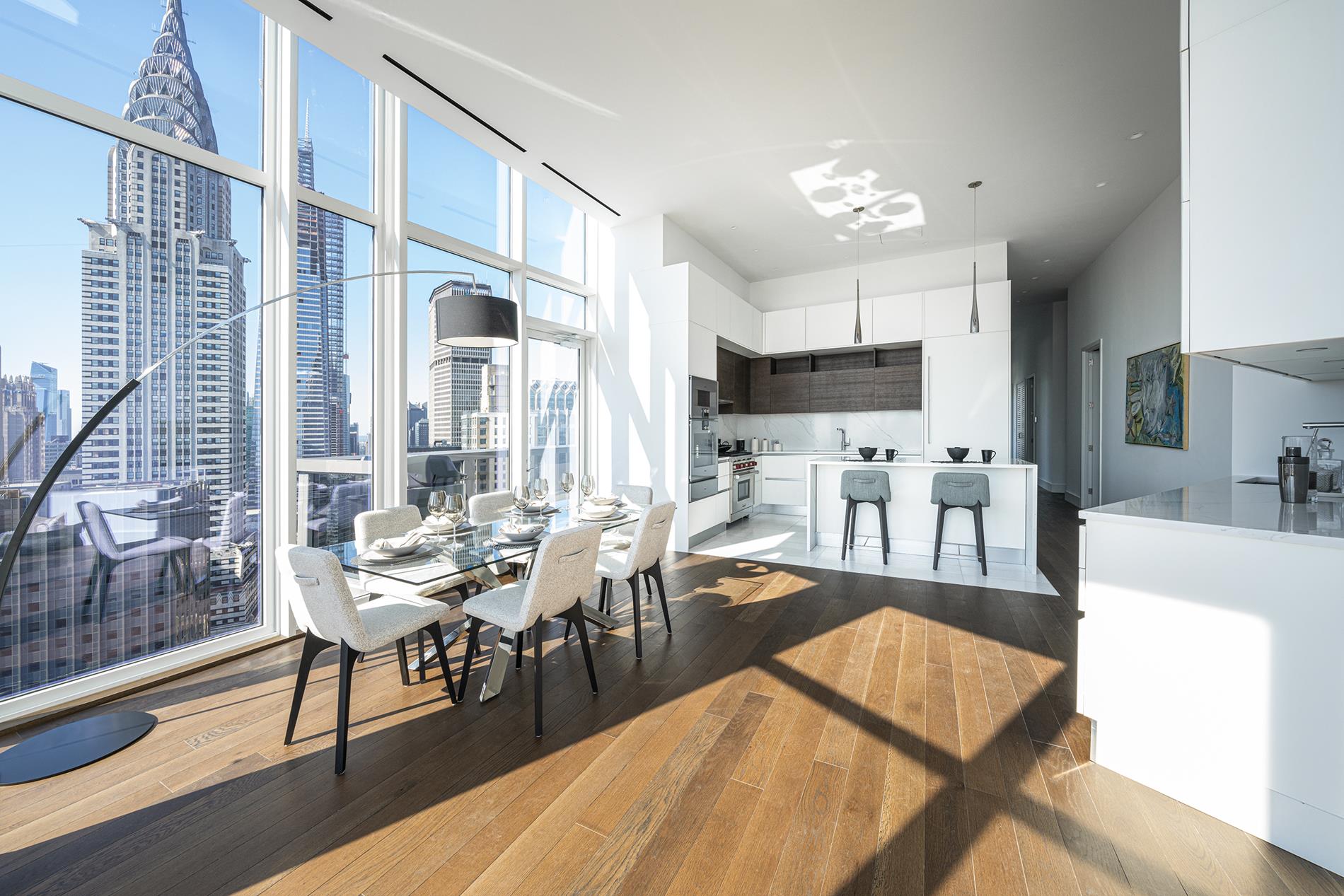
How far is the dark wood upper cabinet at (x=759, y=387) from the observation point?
24.5 feet

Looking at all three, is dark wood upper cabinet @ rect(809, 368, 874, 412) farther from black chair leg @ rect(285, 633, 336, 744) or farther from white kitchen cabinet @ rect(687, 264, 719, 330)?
black chair leg @ rect(285, 633, 336, 744)

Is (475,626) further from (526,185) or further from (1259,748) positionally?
(526,185)

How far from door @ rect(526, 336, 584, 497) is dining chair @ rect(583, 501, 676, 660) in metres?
2.19

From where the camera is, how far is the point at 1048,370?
31.0 ft

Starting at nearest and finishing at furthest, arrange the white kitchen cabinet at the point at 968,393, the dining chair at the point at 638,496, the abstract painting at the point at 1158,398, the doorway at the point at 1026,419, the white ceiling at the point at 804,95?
the white ceiling at the point at 804,95, the dining chair at the point at 638,496, the abstract painting at the point at 1158,398, the white kitchen cabinet at the point at 968,393, the doorway at the point at 1026,419

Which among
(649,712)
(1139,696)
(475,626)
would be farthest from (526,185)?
(1139,696)

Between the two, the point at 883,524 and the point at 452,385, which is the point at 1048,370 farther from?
the point at 452,385

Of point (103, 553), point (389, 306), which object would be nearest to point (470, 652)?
point (103, 553)

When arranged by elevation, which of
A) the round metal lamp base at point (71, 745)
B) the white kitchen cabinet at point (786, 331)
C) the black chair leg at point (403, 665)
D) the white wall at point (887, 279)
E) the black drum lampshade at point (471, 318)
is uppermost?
the white wall at point (887, 279)

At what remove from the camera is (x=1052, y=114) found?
12.1 ft

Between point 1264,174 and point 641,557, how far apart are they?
2.75 metres

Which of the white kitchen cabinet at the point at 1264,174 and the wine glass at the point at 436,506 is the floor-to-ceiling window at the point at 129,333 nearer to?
the wine glass at the point at 436,506

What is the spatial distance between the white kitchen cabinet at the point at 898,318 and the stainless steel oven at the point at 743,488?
2.24 metres

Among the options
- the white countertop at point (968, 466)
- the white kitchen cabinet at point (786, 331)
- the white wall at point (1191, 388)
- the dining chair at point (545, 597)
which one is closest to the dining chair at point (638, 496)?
the dining chair at point (545, 597)
